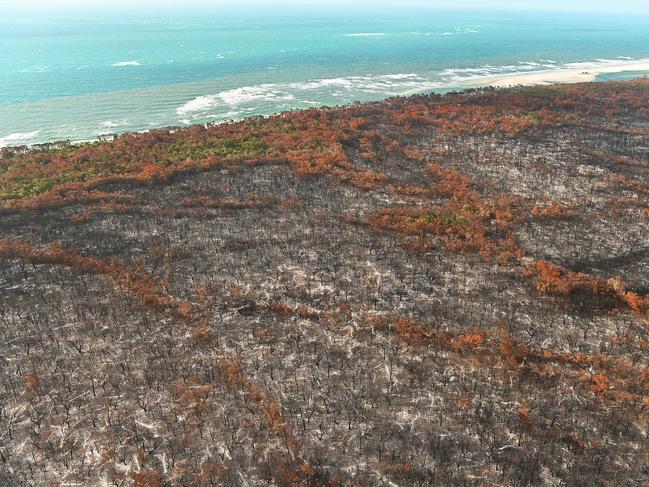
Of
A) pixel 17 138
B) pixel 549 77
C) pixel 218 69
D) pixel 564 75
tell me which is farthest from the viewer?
pixel 564 75

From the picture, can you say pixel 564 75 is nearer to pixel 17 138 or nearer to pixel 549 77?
pixel 549 77

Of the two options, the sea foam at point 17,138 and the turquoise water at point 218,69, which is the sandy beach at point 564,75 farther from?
the sea foam at point 17,138

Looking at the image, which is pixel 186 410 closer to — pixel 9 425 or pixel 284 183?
pixel 9 425

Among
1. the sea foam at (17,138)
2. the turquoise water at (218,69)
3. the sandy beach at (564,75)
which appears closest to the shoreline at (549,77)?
the sandy beach at (564,75)

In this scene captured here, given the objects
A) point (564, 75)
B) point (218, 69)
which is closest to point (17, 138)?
point (218, 69)

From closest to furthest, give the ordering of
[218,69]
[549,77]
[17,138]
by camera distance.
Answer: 1. [17,138]
2. [549,77]
3. [218,69]

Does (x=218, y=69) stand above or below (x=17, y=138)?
above

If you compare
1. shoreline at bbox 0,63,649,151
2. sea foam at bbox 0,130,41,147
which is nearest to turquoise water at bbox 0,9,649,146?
sea foam at bbox 0,130,41,147
